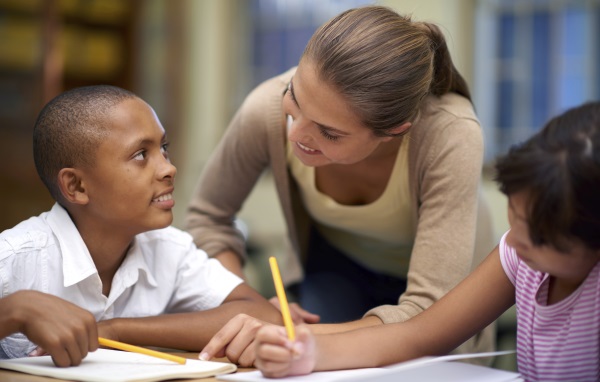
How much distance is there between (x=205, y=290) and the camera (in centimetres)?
148

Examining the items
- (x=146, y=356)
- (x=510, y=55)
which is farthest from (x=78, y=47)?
(x=146, y=356)

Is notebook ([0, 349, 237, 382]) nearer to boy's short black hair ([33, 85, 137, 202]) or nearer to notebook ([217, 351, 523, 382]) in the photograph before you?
notebook ([217, 351, 523, 382])

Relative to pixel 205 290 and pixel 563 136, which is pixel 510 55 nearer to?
pixel 205 290

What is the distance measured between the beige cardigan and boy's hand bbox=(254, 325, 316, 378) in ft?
1.10

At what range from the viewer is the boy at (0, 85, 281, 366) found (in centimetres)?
129

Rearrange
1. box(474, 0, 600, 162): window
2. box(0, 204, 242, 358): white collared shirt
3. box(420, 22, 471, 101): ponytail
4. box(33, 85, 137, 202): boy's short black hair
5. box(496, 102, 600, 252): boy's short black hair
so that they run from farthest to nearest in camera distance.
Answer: box(474, 0, 600, 162): window → box(420, 22, 471, 101): ponytail → box(33, 85, 137, 202): boy's short black hair → box(0, 204, 242, 358): white collared shirt → box(496, 102, 600, 252): boy's short black hair

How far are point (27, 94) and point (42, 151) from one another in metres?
3.60

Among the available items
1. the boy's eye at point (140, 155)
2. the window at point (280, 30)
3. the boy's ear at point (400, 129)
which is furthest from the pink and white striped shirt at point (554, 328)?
the window at point (280, 30)

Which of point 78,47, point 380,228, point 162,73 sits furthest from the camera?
point 162,73

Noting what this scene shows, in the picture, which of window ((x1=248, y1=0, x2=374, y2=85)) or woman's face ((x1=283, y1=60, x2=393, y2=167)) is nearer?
woman's face ((x1=283, y1=60, x2=393, y2=167))

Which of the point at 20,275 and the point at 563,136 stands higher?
the point at 563,136

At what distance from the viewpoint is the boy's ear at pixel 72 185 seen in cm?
138

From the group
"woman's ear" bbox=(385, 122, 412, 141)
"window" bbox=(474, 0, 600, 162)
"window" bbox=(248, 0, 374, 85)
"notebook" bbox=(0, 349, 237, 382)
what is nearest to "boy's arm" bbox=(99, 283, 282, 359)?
"notebook" bbox=(0, 349, 237, 382)

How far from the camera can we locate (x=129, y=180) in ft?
4.45
